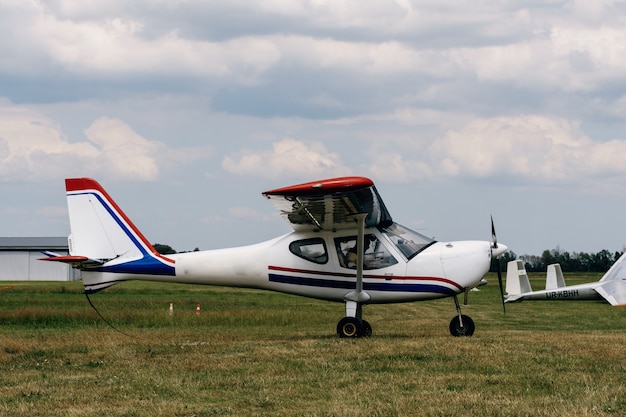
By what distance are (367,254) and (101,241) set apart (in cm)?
488

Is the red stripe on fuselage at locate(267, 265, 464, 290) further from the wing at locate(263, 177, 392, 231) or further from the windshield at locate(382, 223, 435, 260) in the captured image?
the wing at locate(263, 177, 392, 231)

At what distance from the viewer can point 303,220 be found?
15.8 metres

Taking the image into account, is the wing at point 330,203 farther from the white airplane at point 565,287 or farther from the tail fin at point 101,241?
the white airplane at point 565,287

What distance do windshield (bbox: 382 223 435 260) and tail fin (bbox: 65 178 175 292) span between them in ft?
13.4

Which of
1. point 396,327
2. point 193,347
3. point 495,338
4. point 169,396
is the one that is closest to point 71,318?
point 396,327

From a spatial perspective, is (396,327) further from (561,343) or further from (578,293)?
(578,293)

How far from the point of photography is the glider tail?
16.7 metres

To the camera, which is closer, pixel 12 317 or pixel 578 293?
pixel 12 317

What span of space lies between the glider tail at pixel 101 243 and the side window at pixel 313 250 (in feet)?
7.95

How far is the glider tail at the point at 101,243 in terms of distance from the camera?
54.6 feet

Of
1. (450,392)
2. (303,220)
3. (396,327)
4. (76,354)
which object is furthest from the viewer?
(396,327)

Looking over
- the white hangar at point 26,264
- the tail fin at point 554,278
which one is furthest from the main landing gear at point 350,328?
the white hangar at point 26,264

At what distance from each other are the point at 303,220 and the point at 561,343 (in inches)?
187

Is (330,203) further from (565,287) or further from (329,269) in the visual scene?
(565,287)
